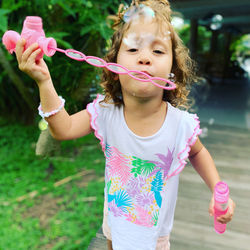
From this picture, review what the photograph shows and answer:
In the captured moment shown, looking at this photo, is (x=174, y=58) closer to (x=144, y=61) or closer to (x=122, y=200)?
(x=144, y=61)

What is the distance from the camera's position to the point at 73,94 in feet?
8.01

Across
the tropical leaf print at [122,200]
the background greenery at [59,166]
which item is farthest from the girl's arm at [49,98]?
the background greenery at [59,166]

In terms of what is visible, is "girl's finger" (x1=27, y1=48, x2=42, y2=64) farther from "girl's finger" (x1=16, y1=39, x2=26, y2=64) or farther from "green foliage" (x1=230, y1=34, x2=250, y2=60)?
"green foliage" (x1=230, y1=34, x2=250, y2=60)

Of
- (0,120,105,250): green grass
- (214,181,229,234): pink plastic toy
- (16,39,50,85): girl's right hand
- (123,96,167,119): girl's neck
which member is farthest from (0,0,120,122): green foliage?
(214,181,229,234): pink plastic toy

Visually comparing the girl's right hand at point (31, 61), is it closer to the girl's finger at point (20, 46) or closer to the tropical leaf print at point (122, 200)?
the girl's finger at point (20, 46)

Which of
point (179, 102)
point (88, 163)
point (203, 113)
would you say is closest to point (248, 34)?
point (203, 113)

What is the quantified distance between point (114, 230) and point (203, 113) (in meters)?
5.03

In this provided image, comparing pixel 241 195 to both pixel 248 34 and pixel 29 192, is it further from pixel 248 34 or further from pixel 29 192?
pixel 248 34

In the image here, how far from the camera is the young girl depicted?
1019 mm

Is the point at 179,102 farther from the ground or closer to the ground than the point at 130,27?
closer to the ground

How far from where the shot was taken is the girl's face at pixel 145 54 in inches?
38.2

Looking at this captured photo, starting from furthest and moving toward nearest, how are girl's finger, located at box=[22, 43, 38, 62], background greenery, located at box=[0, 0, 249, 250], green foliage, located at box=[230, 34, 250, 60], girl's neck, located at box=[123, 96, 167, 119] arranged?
green foliage, located at box=[230, 34, 250, 60]
background greenery, located at box=[0, 0, 249, 250]
girl's neck, located at box=[123, 96, 167, 119]
girl's finger, located at box=[22, 43, 38, 62]

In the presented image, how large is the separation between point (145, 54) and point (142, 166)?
39cm

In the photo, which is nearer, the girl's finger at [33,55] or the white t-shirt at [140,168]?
the girl's finger at [33,55]
